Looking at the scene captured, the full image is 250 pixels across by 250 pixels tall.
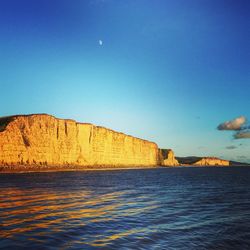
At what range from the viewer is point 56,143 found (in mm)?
121188

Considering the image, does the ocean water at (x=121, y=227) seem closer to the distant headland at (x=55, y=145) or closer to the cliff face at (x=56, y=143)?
the distant headland at (x=55, y=145)

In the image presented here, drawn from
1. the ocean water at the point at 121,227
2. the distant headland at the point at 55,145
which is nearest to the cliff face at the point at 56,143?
the distant headland at the point at 55,145

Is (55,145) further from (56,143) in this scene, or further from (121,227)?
(121,227)

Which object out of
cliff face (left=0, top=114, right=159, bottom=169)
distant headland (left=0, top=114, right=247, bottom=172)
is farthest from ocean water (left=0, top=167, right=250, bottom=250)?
cliff face (left=0, top=114, right=159, bottom=169)

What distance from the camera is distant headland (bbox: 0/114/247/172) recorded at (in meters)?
98.8

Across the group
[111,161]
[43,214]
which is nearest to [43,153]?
[111,161]

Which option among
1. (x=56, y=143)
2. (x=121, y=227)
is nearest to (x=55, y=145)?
(x=56, y=143)

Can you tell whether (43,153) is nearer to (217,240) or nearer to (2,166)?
(2,166)

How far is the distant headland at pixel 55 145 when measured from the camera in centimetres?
9881

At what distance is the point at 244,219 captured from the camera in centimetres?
1836

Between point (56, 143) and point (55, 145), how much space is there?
3.32 feet

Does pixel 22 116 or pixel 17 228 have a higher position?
pixel 22 116

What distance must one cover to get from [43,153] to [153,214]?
3917 inches

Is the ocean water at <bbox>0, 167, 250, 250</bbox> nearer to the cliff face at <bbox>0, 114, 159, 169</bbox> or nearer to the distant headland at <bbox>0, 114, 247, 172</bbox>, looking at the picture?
the distant headland at <bbox>0, 114, 247, 172</bbox>
